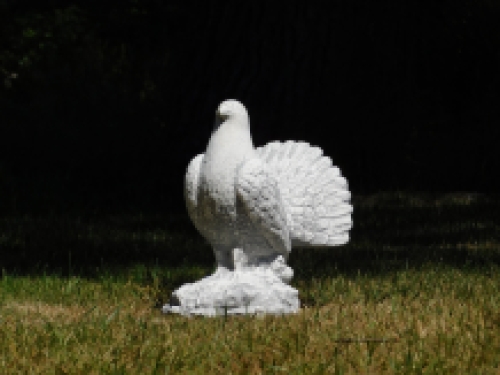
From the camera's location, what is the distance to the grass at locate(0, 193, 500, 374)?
3.83m

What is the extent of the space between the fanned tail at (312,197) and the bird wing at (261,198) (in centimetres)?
34

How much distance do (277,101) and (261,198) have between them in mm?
4745

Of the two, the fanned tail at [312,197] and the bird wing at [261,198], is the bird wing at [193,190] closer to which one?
the bird wing at [261,198]

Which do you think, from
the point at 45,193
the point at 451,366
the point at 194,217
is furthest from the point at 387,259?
the point at 45,193

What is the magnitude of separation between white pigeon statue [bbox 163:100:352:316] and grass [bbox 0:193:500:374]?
0.53ft

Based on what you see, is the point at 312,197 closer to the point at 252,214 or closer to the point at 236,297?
the point at 252,214

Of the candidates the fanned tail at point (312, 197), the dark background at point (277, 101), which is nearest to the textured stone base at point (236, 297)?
the fanned tail at point (312, 197)

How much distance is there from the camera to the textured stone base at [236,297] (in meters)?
4.71

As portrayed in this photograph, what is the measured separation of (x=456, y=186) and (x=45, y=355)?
800 centimetres

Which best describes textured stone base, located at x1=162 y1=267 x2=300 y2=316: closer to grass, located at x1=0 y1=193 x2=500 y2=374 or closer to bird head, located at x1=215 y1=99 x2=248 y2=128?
grass, located at x1=0 y1=193 x2=500 y2=374

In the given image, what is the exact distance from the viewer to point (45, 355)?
12.7 feet

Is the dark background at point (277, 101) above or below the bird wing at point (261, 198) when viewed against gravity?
above

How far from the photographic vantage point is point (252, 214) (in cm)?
471

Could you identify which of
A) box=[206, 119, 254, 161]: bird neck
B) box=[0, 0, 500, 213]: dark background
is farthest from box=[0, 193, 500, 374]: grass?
box=[0, 0, 500, 213]: dark background
